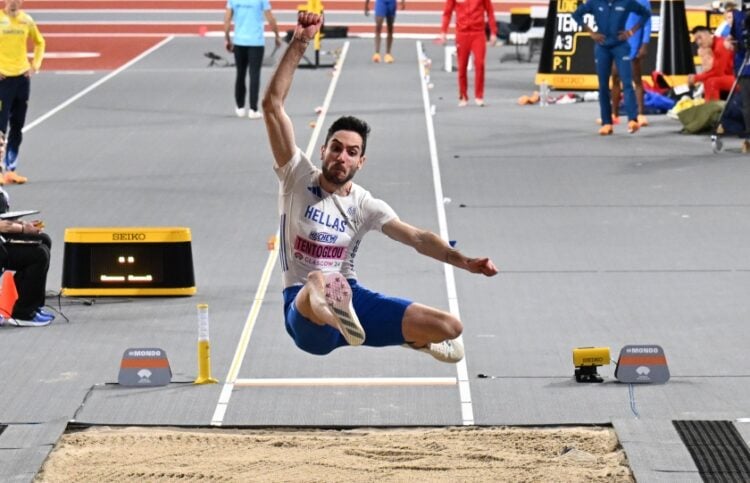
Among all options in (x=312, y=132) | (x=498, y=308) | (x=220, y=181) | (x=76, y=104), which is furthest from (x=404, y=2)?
(x=498, y=308)

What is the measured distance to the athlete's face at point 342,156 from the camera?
7.69 meters

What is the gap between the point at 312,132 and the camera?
20.8 metres

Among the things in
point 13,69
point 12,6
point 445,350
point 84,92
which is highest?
point 12,6

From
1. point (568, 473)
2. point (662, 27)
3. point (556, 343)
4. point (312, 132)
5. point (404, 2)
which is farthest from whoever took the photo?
point (404, 2)

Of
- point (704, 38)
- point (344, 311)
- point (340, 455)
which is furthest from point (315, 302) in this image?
point (704, 38)

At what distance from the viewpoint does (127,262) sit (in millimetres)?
12477

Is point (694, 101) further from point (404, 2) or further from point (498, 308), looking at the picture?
point (404, 2)

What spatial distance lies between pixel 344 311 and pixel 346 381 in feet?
9.90

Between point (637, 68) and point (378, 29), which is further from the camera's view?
point (378, 29)

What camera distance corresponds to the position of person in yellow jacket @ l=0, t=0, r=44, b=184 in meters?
17.2

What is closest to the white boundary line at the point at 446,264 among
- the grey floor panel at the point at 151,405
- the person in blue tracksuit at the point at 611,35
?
the grey floor panel at the point at 151,405

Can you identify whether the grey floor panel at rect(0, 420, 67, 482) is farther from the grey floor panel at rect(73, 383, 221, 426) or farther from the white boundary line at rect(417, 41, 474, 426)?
the white boundary line at rect(417, 41, 474, 426)

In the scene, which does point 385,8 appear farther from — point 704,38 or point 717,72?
point 704,38

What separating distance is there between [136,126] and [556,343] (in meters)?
12.4
